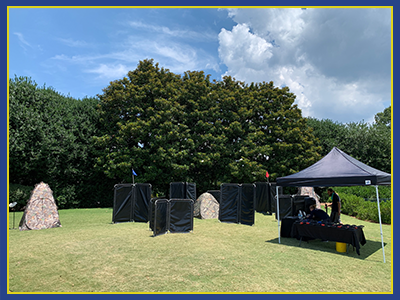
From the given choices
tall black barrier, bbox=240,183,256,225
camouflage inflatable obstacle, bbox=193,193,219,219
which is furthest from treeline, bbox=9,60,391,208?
tall black barrier, bbox=240,183,256,225

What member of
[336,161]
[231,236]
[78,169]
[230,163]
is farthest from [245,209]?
[78,169]

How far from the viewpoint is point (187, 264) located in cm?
717

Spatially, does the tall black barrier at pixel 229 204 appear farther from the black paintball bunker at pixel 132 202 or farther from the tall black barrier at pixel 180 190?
the black paintball bunker at pixel 132 202

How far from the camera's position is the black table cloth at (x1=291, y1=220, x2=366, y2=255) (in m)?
8.35

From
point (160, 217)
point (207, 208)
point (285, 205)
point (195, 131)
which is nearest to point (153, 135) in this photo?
point (195, 131)

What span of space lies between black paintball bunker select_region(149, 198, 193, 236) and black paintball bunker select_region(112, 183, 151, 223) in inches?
105

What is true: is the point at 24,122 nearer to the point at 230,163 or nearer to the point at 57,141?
the point at 57,141

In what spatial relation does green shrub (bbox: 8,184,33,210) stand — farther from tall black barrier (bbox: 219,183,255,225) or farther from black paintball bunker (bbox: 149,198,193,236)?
tall black barrier (bbox: 219,183,255,225)

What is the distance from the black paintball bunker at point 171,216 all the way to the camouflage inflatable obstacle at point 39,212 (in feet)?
14.7

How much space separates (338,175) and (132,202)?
31.7 ft

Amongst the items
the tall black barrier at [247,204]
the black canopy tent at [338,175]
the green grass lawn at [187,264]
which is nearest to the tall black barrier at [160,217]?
the green grass lawn at [187,264]

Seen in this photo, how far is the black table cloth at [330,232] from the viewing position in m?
8.35

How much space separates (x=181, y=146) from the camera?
2259 cm

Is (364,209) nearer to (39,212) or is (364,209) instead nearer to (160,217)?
(160,217)
